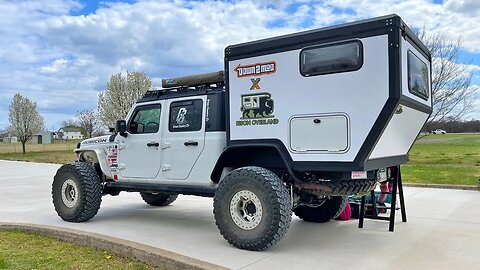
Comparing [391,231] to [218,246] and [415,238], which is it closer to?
[415,238]

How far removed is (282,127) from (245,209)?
3.65 feet

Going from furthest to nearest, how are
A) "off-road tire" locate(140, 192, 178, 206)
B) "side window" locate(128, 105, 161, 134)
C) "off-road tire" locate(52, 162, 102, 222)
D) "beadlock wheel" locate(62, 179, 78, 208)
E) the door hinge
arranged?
1. "off-road tire" locate(140, 192, 178, 206)
2. "beadlock wheel" locate(62, 179, 78, 208)
3. "off-road tire" locate(52, 162, 102, 222)
4. "side window" locate(128, 105, 161, 134)
5. the door hinge

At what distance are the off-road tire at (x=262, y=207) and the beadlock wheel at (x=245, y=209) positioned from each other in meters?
0.03

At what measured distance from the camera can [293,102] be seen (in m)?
5.04

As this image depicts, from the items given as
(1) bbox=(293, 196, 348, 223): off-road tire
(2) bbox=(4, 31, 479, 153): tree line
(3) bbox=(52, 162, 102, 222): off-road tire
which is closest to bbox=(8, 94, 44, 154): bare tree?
(2) bbox=(4, 31, 479, 153): tree line

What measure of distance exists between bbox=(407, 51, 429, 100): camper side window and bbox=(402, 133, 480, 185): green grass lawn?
7.23 m

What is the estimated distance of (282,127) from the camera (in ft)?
16.8

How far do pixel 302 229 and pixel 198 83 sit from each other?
2655 mm

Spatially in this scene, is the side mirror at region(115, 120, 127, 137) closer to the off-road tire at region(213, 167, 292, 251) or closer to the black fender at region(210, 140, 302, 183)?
the black fender at region(210, 140, 302, 183)

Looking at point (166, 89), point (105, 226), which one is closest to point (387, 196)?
point (166, 89)

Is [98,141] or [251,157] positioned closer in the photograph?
[251,157]

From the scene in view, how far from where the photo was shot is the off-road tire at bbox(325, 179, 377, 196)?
5367 millimetres

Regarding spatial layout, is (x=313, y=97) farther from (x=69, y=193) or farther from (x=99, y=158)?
(x=69, y=193)

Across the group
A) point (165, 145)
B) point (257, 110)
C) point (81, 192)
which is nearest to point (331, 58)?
point (257, 110)
